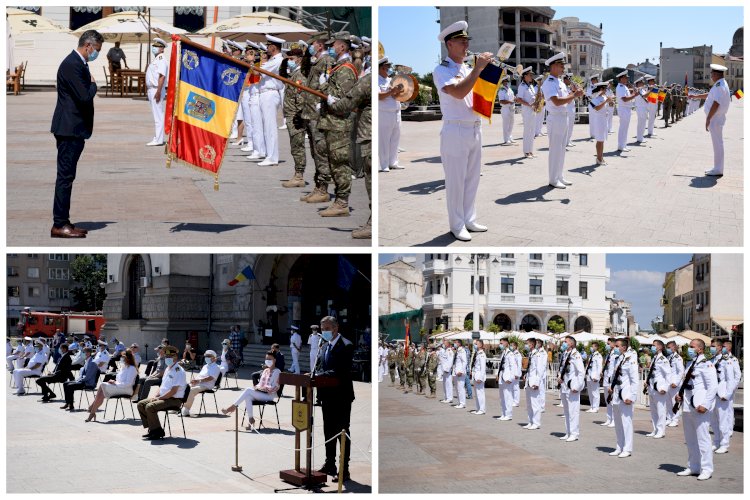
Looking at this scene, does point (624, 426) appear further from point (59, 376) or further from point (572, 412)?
point (59, 376)

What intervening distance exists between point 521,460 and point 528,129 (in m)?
9.33

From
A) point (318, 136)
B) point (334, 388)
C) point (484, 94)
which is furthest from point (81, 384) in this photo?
point (484, 94)

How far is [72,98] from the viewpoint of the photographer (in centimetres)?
939

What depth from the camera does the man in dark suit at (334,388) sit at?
8.48m

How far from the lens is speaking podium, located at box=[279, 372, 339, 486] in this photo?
816 cm

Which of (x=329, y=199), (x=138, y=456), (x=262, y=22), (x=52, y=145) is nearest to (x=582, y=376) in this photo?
(x=329, y=199)

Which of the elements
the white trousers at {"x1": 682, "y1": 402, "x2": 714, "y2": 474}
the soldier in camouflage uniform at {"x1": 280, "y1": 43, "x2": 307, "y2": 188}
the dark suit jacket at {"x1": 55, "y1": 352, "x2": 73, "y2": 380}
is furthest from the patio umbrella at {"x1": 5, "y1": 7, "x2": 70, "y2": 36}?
the white trousers at {"x1": 682, "y1": 402, "x2": 714, "y2": 474}

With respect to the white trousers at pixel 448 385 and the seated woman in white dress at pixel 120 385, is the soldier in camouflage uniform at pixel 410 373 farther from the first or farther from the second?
the seated woman in white dress at pixel 120 385

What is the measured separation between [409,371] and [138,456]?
26.1 ft

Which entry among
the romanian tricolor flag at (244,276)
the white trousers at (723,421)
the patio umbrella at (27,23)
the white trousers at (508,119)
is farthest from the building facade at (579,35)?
the patio umbrella at (27,23)

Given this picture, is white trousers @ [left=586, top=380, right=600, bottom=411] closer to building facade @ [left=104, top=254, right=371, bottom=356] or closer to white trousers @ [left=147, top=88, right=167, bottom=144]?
building facade @ [left=104, top=254, right=371, bottom=356]

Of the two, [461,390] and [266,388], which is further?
[461,390]

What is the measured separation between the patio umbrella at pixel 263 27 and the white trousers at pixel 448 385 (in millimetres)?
8038

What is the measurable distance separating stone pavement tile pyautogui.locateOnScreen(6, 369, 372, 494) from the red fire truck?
13.1 m
